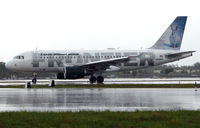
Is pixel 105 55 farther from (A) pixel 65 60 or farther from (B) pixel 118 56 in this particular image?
(A) pixel 65 60

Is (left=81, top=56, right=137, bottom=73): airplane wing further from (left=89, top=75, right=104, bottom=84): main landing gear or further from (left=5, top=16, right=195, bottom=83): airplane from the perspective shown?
(left=89, top=75, right=104, bottom=84): main landing gear

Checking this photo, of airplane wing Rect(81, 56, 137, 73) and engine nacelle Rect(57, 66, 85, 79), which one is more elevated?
airplane wing Rect(81, 56, 137, 73)

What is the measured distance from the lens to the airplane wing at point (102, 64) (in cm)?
4167

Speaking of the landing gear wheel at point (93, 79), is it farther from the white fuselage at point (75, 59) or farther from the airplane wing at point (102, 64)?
the white fuselage at point (75, 59)

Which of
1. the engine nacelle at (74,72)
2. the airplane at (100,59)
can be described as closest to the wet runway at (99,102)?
the engine nacelle at (74,72)

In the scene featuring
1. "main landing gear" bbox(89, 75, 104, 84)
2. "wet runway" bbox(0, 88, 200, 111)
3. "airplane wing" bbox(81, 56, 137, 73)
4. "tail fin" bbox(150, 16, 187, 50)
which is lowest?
"main landing gear" bbox(89, 75, 104, 84)
